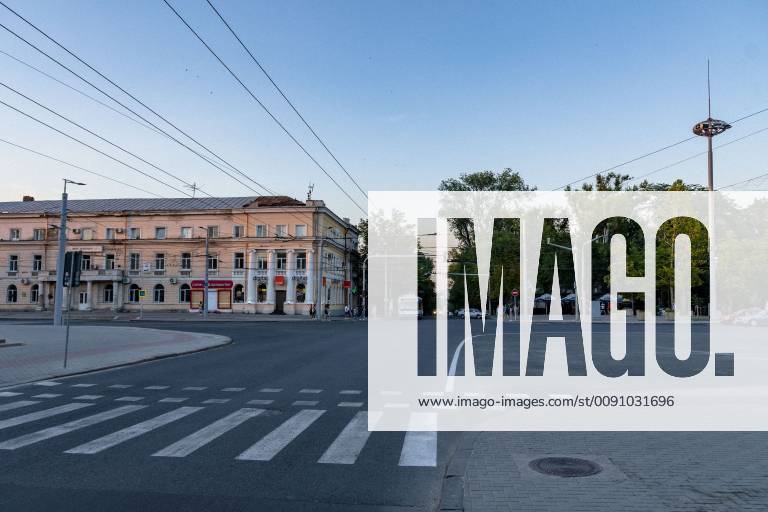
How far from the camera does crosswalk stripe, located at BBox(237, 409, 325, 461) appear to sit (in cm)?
694

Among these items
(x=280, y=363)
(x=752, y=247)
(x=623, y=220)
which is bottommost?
(x=280, y=363)

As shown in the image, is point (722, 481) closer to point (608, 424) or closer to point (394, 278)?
point (608, 424)

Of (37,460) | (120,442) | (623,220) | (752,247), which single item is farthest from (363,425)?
(623,220)

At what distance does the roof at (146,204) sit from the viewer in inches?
2751

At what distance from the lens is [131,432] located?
8.06 m

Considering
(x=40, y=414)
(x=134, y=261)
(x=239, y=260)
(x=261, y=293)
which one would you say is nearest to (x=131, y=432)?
(x=40, y=414)

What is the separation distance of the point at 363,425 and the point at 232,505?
359cm

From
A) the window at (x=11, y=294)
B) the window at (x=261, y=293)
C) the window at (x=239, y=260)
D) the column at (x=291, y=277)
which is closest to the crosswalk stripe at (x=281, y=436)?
the column at (x=291, y=277)

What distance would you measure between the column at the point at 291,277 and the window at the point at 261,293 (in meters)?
2.67

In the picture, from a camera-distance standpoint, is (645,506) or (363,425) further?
(363,425)

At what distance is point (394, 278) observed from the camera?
2788 inches

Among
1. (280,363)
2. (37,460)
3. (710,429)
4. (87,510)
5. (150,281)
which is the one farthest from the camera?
(150,281)

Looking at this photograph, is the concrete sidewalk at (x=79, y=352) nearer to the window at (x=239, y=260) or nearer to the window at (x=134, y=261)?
the window at (x=239, y=260)

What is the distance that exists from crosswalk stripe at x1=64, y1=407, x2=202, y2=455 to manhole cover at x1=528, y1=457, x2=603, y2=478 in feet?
16.0
